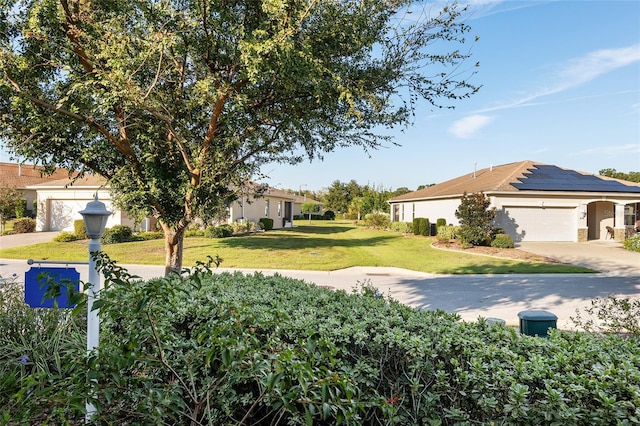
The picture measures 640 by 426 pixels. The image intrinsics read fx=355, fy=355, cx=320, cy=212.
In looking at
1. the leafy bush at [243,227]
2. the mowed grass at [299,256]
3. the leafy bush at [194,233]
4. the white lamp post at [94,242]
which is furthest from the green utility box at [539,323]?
the leafy bush at [243,227]

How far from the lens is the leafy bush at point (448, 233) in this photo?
71.0 ft

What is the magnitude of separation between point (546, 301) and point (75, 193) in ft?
86.5

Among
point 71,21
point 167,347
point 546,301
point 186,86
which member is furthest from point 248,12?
point 546,301

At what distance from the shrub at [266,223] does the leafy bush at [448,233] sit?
14.0 meters

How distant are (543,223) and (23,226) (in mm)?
33754

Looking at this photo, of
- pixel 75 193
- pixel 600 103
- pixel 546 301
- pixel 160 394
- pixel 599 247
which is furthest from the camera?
pixel 75 193

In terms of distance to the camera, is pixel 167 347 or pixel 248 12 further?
pixel 248 12

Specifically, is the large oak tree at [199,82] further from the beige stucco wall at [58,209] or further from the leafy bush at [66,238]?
the beige stucco wall at [58,209]

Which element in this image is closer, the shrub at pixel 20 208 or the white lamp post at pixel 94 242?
the white lamp post at pixel 94 242

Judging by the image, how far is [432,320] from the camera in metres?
3.01

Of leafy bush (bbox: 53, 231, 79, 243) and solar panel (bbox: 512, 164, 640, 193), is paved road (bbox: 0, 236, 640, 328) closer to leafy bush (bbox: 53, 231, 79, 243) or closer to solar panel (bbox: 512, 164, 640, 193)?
leafy bush (bbox: 53, 231, 79, 243)

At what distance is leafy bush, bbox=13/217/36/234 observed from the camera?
23.6 meters

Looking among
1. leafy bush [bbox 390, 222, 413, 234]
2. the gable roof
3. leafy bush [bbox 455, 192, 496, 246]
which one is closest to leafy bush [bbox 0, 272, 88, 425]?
leafy bush [bbox 455, 192, 496, 246]

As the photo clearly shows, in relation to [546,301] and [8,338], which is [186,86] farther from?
[546,301]
